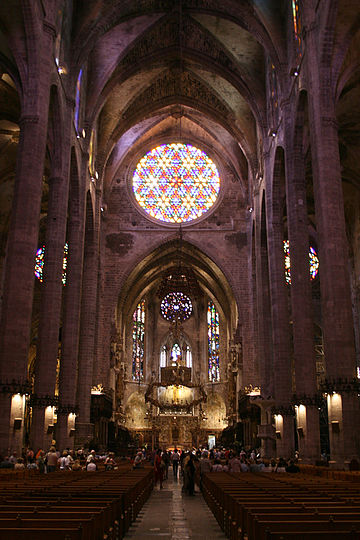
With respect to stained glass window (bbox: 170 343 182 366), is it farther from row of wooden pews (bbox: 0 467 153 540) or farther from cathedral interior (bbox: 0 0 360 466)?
row of wooden pews (bbox: 0 467 153 540)

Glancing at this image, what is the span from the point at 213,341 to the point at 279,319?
2629 cm

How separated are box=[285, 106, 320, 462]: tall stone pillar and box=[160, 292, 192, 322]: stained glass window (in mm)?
28021

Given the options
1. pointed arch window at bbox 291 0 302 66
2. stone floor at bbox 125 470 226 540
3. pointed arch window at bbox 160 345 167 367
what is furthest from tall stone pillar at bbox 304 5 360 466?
pointed arch window at bbox 160 345 167 367

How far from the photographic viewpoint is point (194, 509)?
11.4 m

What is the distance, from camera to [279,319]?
22.3 metres

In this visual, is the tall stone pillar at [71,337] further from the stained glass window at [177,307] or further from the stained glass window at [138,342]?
the stained glass window at [138,342]

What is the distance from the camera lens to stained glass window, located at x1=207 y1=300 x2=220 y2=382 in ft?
156

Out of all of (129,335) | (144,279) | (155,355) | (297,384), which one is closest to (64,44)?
(297,384)

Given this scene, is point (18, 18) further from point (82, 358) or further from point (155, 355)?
point (155, 355)

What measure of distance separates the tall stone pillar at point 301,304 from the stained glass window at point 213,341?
28.7m

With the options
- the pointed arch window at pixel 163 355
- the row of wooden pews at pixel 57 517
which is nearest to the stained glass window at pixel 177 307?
the pointed arch window at pixel 163 355

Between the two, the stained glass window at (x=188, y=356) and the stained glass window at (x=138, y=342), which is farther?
the stained glass window at (x=188, y=356)

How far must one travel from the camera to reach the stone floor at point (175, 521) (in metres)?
7.86

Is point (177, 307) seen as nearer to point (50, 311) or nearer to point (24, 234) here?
point (50, 311)
